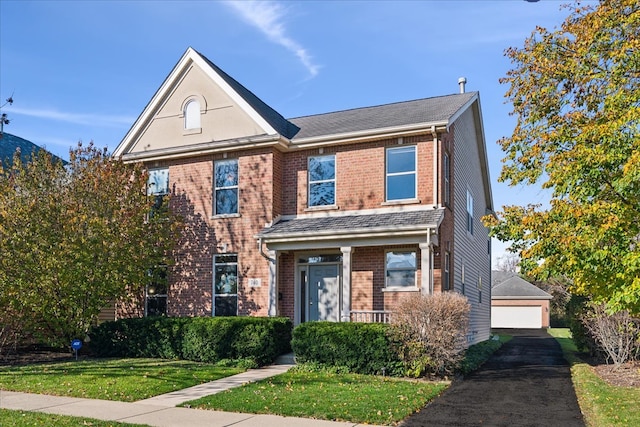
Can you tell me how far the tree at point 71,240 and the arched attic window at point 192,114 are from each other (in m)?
2.44

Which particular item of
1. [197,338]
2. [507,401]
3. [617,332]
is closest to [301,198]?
[197,338]

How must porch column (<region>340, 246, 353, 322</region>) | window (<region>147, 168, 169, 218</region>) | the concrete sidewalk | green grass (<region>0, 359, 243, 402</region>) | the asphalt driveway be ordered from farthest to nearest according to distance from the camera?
window (<region>147, 168, 169, 218</region>) < porch column (<region>340, 246, 353, 322</region>) < green grass (<region>0, 359, 243, 402</region>) < the asphalt driveway < the concrete sidewalk

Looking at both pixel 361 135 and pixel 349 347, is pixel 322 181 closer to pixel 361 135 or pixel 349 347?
pixel 361 135

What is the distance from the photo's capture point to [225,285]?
691 inches

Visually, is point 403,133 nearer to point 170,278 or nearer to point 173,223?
point 173,223

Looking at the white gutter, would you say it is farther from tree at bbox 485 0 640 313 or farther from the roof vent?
the roof vent

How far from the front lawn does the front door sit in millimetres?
4021

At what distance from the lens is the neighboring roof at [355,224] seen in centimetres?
1441

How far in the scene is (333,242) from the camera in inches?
609

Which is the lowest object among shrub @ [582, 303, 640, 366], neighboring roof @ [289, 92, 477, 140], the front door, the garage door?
the garage door

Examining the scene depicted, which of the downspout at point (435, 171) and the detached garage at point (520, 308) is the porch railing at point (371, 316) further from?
the detached garage at point (520, 308)

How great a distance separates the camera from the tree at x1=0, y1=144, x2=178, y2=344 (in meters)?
15.2

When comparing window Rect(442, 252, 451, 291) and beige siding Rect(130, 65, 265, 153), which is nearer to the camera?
Answer: window Rect(442, 252, 451, 291)

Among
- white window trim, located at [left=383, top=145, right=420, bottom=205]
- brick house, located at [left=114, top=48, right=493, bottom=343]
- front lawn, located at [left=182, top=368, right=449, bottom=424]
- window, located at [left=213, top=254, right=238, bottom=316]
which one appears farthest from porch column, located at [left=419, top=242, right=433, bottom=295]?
window, located at [left=213, top=254, right=238, bottom=316]
